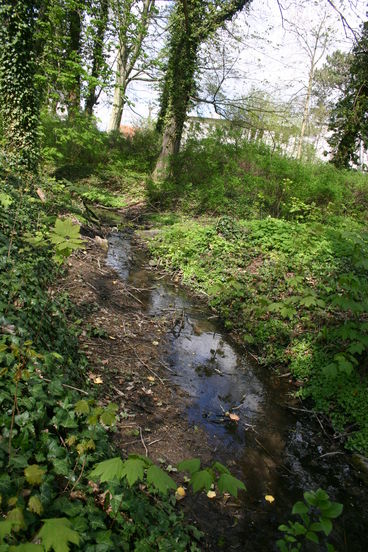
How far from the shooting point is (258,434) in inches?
170

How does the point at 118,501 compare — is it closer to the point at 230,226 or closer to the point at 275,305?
the point at 275,305

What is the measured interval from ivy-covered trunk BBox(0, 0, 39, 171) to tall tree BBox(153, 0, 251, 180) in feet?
21.3

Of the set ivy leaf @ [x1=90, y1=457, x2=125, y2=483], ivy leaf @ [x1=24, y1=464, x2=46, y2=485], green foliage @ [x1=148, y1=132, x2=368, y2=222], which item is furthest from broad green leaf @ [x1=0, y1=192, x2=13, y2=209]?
green foliage @ [x1=148, y1=132, x2=368, y2=222]

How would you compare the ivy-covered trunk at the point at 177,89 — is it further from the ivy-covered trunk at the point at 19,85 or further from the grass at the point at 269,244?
the ivy-covered trunk at the point at 19,85

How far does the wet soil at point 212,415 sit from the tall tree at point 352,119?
35.9ft

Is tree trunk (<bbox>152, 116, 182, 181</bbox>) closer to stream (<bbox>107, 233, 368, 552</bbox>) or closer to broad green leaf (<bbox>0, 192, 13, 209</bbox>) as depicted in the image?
stream (<bbox>107, 233, 368, 552</bbox>)

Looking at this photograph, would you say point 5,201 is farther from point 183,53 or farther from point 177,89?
point 183,53

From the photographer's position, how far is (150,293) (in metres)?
7.51

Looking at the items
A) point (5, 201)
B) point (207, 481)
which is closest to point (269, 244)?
point (5, 201)

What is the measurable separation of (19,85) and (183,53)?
7957 millimetres

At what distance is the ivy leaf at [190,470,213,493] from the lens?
177 centimetres

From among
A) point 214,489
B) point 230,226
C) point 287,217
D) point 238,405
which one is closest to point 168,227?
point 230,226

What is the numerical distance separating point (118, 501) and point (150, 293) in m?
5.35

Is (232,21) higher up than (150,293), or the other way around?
(232,21)
